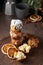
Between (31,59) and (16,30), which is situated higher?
(16,30)

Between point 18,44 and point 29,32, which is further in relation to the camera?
point 29,32

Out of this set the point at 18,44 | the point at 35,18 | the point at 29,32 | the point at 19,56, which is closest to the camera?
the point at 19,56

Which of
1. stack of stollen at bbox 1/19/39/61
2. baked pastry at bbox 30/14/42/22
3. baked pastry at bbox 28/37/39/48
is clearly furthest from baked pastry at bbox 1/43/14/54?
baked pastry at bbox 30/14/42/22

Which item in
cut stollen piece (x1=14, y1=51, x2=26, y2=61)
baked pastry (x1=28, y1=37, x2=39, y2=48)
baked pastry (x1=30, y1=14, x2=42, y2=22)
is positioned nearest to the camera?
cut stollen piece (x1=14, y1=51, x2=26, y2=61)

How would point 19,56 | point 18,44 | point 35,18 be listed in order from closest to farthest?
point 19,56 → point 18,44 → point 35,18

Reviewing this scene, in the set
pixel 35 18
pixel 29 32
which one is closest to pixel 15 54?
pixel 29 32

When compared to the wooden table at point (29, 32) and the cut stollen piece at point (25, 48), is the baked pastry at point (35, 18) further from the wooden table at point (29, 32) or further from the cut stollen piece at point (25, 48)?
the cut stollen piece at point (25, 48)

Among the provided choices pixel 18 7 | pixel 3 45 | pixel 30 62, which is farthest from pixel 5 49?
pixel 18 7

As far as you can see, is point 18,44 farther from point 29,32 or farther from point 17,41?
point 29,32

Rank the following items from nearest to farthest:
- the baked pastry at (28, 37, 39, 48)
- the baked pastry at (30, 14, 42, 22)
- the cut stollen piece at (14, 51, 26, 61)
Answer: the cut stollen piece at (14, 51, 26, 61) → the baked pastry at (28, 37, 39, 48) → the baked pastry at (30, 14, 42, 22)

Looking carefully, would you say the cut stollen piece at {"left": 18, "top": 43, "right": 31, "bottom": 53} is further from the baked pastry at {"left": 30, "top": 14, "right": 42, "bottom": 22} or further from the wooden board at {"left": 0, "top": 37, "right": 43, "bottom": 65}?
the baked pastry at {"left": 30, "top": 14, "right": 42, "bottom": 22}

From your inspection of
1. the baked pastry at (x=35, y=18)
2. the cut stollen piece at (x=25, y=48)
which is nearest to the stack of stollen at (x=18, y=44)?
the cut stollen piece at (x=25, y=48)
